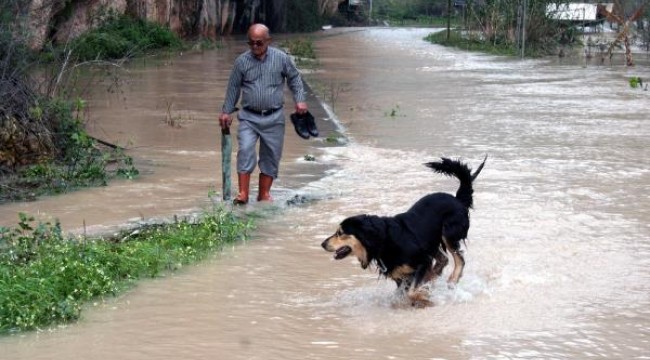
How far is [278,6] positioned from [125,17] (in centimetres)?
2441

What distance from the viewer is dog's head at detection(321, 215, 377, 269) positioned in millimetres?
6121

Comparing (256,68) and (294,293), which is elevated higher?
(256,68)

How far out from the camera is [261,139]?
31.0 feet

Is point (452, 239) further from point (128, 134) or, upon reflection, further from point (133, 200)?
point (128, 134)

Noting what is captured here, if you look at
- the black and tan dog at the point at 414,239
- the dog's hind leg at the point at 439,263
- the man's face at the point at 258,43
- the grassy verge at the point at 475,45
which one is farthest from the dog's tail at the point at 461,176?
the grassy verge at the point at 475,45

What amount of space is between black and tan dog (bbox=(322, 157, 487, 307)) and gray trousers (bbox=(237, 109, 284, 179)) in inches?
104

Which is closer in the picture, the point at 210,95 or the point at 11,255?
the point at 11,255

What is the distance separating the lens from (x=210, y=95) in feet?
64.8

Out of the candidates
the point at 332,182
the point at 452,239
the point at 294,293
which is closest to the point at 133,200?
the point at 332,182

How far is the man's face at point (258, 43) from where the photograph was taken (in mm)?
8977

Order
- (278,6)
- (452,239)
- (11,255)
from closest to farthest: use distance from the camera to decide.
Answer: (452,239)
(11,255)
(278,6)

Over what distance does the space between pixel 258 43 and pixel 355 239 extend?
3.29 metres

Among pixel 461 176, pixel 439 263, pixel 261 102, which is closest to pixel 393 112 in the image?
pixel 261 102

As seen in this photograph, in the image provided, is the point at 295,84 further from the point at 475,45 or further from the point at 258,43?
the point at 475,45
